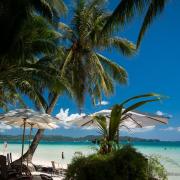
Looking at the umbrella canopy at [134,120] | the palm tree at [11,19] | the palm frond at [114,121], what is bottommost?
the palm frond at [114,121]

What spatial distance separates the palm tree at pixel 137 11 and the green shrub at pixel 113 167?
147 inches

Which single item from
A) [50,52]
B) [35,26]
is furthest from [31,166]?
[35,26]

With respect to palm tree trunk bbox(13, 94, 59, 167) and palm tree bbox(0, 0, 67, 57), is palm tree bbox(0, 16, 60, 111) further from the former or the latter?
palm tree trunk bbox(13, 94, 59, 167)

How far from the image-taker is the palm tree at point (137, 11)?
8172 mm

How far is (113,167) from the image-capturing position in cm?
538

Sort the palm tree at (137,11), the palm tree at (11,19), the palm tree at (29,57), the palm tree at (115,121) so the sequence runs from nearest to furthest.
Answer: the palm tree at (115,121) < the palm tree at (137,11) < the palm tree at (11,19) < the palm tree at (29,57)

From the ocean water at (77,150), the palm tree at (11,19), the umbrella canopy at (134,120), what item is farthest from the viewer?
the palm tree at (11,19)

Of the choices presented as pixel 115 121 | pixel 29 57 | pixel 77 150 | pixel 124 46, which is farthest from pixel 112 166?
pixel 77 150

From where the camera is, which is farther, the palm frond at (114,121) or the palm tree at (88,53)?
the palm tree at (88,53)

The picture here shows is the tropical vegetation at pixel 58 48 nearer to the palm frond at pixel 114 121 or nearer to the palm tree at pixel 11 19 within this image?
the palm tree at pixel 11 19

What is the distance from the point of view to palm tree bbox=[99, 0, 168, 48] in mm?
8172

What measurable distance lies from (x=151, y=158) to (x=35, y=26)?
9639mm

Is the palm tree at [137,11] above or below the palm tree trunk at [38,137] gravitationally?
above

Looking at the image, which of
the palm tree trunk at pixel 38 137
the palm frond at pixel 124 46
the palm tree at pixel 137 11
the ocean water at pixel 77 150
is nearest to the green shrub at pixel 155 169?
the ocean water at pixel 77 150
